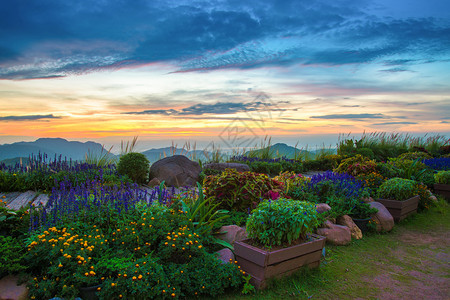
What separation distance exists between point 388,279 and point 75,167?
7.09 metres

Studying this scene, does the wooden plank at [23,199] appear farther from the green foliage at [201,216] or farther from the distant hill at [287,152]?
the distant hill at [287,152]

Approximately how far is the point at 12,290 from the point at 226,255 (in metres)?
2.03

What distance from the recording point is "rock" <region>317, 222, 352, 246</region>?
4.68 metres

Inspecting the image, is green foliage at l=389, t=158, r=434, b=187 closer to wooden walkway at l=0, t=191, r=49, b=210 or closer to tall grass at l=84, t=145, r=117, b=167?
tall grass at l=84, t=145, r=117, b=167

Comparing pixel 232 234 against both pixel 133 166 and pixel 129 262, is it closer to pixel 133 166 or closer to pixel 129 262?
pixel 129 262

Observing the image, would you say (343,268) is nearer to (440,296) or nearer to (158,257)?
(440,296)

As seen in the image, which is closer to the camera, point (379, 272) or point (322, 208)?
point (379, 272)

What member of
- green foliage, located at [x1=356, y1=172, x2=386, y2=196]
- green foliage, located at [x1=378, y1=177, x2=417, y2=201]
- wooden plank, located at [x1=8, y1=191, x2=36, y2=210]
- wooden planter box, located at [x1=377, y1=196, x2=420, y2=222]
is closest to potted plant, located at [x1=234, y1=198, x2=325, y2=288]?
wooden planter box, located at [x1=377, y1=196, x2=420, y2=222]

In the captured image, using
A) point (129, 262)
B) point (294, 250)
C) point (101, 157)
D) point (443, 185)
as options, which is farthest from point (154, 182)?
point (443, 185)

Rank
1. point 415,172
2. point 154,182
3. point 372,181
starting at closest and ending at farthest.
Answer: point 372,181
point 154,182
point 415,172

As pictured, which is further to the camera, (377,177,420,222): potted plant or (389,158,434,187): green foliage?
(389,158,434,187): green foliage

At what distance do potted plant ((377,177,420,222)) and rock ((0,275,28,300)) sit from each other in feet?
20.5

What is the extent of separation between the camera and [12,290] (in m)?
2.77

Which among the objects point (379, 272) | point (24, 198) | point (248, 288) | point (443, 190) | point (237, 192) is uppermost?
point (237, 192)
